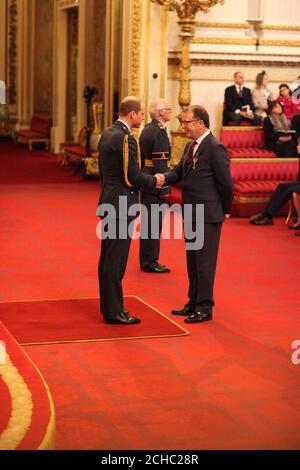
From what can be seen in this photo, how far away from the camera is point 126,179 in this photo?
7109 mm

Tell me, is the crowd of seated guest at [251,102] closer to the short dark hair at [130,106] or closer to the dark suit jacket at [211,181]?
the dark suit jacket at [211,181]

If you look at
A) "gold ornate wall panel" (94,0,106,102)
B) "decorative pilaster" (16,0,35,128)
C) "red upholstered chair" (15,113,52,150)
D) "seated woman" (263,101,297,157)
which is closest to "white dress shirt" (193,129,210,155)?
"seated woman" (263,101,297,157)

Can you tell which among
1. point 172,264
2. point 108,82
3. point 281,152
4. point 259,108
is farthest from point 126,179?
point 108,82

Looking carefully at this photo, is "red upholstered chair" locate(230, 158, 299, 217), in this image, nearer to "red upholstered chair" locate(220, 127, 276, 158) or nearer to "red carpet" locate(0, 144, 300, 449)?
"red upholstered chair" locate(220, 127, 276, 158)

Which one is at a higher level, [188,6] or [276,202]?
[188,6]

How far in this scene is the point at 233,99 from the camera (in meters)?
16.0

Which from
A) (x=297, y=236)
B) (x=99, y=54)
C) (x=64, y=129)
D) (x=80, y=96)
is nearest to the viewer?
(x=297, y=236)

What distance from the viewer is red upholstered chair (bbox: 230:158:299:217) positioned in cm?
1313

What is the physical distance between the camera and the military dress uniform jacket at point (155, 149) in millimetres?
9227

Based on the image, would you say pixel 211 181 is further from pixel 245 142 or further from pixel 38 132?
pixel 38 132

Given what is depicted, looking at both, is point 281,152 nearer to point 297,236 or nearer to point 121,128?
point 297,236

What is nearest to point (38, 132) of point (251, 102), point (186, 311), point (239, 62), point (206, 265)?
point (239, 62)

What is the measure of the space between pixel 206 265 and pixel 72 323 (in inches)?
45.3
